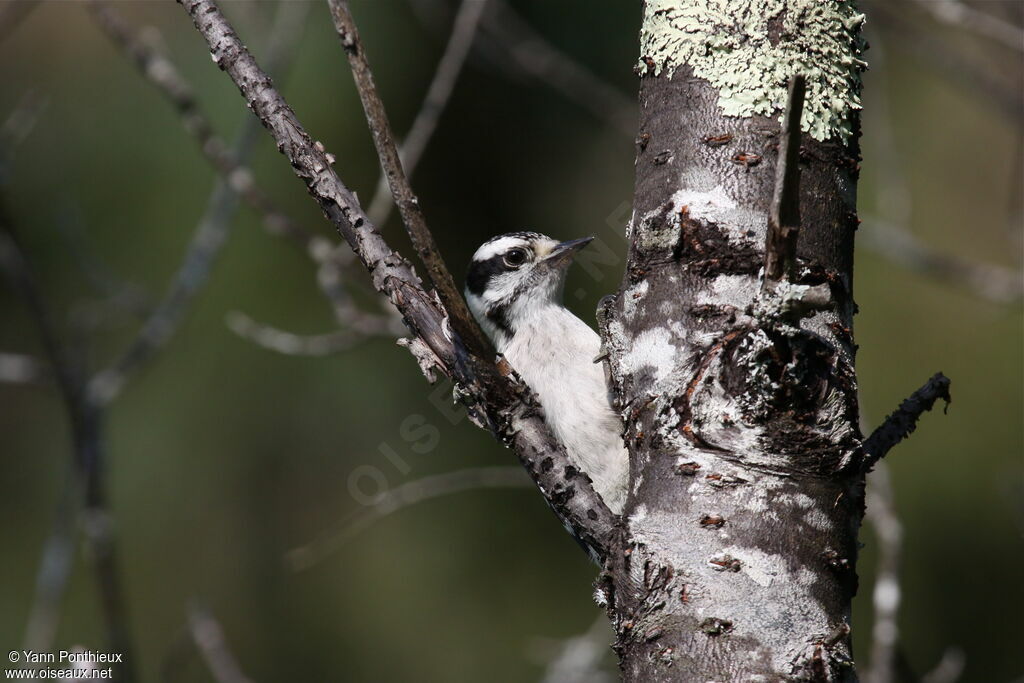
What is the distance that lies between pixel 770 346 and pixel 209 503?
13.6 feet

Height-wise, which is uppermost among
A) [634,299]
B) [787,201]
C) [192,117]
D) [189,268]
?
[192,117]

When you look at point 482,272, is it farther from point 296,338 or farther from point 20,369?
point 20,369

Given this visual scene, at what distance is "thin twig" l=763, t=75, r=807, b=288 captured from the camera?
122cm

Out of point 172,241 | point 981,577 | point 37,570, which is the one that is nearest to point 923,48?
point 981,577

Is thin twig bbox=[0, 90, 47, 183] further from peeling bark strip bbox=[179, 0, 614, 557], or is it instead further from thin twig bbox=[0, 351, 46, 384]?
peeling bark strip bbox=[179, 0, 614, 557]

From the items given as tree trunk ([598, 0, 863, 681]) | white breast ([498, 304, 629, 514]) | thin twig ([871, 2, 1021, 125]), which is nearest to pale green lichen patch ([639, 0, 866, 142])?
tree trunk ([598, 0, 863, 681])

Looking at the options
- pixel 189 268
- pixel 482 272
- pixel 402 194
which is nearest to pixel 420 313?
pixel 402 194

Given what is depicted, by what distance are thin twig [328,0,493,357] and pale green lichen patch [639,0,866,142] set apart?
546 mm

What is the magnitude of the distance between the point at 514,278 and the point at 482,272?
234 millimetres

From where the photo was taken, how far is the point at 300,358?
4918 millimetres

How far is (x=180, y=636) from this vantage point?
453 cm

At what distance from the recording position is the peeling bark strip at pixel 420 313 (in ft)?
5.48

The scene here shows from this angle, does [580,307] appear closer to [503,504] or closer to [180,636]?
[503,504]

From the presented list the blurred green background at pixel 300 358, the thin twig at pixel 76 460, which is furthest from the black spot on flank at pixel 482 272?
the thin twig at pixel 76 460
